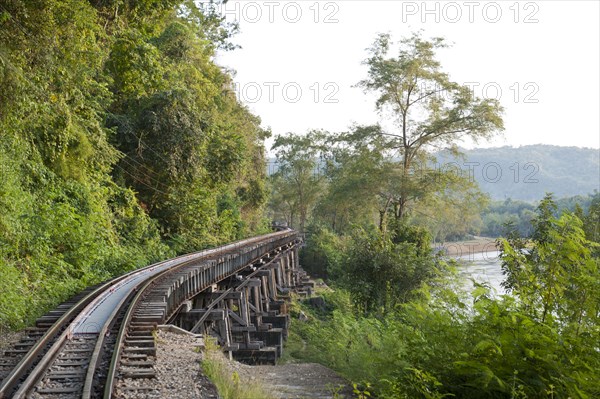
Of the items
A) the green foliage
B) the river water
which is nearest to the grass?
the green foliage

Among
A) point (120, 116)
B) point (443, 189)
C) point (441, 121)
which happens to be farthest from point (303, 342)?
point (441, 121)

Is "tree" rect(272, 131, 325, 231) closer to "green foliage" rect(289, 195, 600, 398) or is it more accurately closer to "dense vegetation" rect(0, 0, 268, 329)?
"dense vegetation" rect(0, 0, 268, 329)

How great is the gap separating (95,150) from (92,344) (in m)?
13.5

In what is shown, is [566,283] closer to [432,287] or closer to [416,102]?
[432,287]

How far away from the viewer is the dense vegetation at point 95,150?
1271 cm

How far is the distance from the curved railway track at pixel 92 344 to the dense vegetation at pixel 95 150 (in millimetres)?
1044

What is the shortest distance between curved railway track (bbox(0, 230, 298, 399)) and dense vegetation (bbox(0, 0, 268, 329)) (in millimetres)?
1044

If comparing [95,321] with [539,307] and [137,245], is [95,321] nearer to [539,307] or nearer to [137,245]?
[539,307]

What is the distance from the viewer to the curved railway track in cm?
659

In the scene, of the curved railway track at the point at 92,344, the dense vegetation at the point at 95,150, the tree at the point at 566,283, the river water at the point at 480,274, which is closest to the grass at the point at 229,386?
the curved railway track at the point at 92,344

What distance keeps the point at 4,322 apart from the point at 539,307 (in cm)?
783

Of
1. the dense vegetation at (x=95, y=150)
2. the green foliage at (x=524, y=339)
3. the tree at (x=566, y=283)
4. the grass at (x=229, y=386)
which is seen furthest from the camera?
the dense vegetation at (x=95, y=150)

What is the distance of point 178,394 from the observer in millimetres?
7055

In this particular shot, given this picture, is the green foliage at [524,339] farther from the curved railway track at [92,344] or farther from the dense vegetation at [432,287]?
the curved railway track at [92,344]
